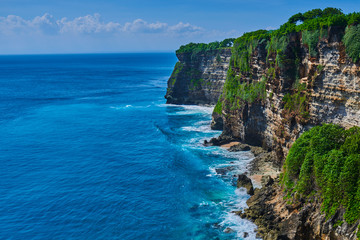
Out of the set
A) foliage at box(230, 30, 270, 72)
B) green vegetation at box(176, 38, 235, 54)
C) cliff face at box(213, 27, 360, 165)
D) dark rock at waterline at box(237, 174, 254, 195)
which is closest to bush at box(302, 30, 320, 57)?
cliff face at box(213, 27, 360, 165)

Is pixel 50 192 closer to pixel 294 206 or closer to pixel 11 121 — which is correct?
pixel 294 206

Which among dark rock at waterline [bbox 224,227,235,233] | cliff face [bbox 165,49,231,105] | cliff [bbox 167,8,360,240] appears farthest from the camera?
cliff face [bbox 165,49,231,105]

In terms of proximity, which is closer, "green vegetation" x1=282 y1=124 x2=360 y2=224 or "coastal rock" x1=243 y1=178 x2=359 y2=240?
"coastal rock" x1=243 y1=178 x2=359 y2=240

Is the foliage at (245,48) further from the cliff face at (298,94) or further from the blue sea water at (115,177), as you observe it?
the blue sea water at (115,177)

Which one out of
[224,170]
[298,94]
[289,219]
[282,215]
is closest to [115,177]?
[224,170]

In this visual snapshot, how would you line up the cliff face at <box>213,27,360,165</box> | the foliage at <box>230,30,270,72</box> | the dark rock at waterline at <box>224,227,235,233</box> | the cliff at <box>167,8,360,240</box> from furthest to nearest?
the foliage at <box>230,30,270,72</box>, the cliff face at <box>213,27,360,165</box>, the dark rock at waterline at <box>224,227,235,233</box>, the cliff at <box>167,8,360,240</box>

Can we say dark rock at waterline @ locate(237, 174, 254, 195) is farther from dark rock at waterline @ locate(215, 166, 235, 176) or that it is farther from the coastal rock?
dark rock at waterline @ locate(215, 166, 235, 176)
